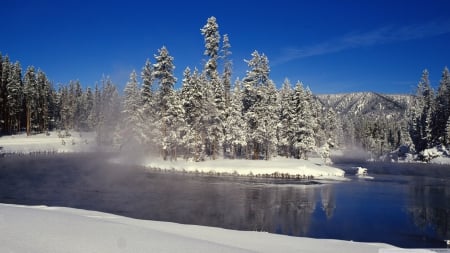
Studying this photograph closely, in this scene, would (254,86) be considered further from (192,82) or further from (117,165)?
(117,165)

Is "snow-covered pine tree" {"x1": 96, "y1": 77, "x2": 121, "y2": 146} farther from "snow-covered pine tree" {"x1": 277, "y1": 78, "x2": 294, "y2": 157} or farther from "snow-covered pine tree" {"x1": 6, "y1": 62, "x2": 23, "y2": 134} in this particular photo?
"snow-covered pine tree" {"x1": 277, "y1": 78, "x2": 294, "y2": 157}

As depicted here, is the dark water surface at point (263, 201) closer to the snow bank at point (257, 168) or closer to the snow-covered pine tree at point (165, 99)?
the snow bank at point (257, 168)

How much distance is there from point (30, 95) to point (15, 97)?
383 centimetres

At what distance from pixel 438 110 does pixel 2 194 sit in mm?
105307

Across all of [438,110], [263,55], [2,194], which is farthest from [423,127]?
[2,194]

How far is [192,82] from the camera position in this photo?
5838 cm

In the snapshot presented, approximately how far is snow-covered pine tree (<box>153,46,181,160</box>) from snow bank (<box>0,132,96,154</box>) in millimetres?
35411

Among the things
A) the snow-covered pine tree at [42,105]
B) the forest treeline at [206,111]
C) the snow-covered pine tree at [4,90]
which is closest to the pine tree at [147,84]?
the forest treeline at [206,111]

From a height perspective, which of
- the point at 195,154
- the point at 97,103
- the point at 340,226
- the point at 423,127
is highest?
the point at 97,103

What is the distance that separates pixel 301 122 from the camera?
67.7 meters

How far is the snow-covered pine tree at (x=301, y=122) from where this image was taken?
221 feet

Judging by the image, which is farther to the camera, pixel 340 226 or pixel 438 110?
pixel 438 110

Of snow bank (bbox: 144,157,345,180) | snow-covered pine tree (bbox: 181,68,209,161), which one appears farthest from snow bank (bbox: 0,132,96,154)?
snow-covered pine tree (bbox: 181,68,209,161)

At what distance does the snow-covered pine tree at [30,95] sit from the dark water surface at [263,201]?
45.0m
